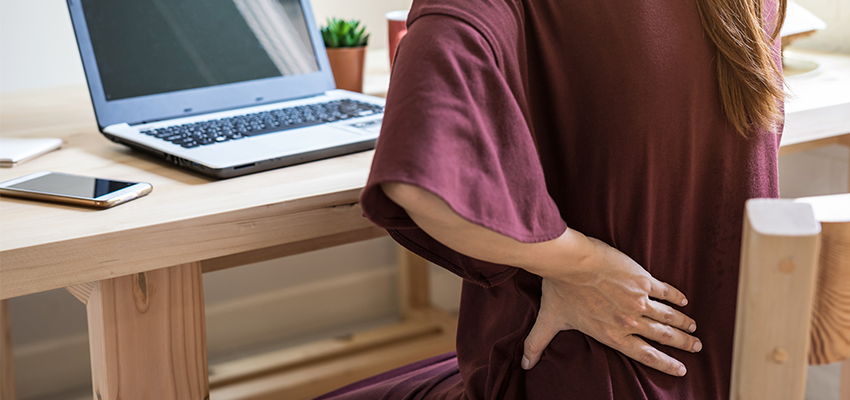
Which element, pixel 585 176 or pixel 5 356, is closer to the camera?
pixel 585 176

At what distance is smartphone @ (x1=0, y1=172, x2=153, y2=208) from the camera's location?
679 millimetres

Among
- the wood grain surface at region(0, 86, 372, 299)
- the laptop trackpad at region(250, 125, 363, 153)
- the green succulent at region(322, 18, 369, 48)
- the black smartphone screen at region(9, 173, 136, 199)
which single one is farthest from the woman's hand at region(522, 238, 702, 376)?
the green succulent at region(322, 18, 369, 48)

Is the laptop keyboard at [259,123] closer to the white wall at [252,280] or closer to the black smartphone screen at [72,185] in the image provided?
the black smartphone screen at [72,185]

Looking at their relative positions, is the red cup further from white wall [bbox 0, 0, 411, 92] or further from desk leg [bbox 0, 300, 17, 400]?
desk leg [bbox 0, 300, 17, 400]

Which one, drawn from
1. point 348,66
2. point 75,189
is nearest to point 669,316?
point 75,189

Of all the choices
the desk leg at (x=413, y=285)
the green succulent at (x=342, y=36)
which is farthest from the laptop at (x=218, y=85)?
the desk leg at (x=413, y=285)

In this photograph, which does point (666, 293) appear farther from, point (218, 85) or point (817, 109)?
point (218, 85)

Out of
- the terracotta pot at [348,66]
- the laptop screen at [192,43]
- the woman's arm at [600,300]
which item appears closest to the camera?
the woman's arm at [600,300]

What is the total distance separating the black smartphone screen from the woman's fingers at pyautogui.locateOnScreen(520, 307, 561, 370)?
43 centimetres

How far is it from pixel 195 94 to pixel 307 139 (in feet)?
0.76

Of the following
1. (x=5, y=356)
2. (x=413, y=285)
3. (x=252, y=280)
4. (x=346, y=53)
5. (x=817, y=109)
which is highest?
(x=346, y=53)

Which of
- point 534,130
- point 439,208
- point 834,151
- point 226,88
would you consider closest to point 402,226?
point 439,208

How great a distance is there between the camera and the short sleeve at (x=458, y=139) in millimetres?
449

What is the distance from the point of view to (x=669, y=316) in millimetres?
638
